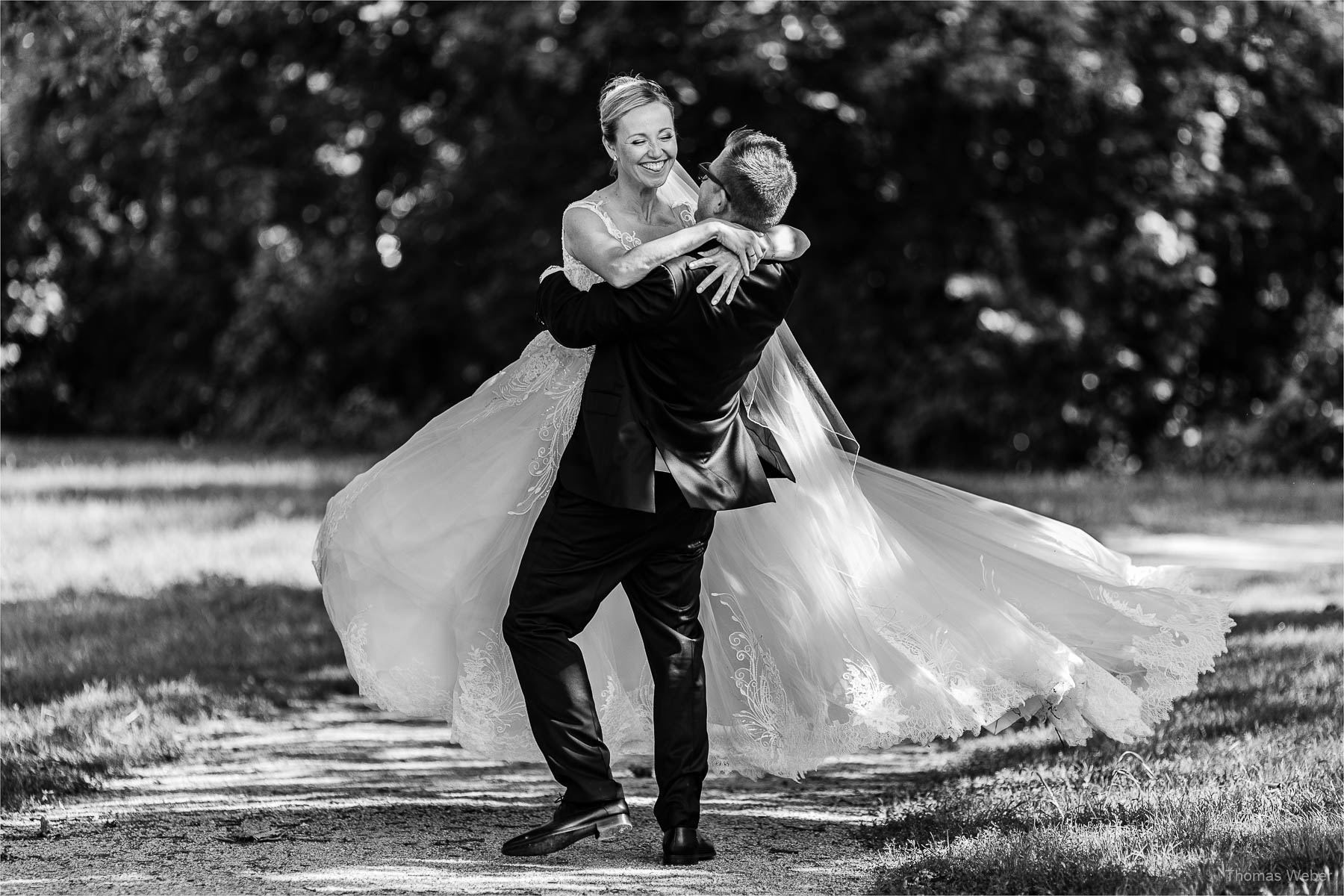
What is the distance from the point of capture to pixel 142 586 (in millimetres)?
8500

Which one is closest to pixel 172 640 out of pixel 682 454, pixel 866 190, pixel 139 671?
pixel 139 671

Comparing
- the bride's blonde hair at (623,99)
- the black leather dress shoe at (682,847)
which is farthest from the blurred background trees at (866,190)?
the black leather dress shoe at (682,847)

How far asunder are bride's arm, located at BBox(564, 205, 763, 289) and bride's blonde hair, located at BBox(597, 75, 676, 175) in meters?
0.33

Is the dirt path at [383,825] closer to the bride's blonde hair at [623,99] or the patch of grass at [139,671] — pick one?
the patch of grass at [139,671]

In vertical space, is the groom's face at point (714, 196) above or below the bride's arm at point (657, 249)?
above

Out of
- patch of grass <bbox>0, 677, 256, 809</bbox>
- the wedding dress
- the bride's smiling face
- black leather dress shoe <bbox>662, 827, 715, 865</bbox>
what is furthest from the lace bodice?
patch of grass <bbox>0, 677, 256, 809</bbox>

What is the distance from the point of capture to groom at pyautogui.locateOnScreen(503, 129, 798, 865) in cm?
393

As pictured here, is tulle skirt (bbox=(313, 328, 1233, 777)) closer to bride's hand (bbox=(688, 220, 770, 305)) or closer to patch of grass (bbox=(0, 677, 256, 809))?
bride's hand (bbox=(688, 220, 770, 305))

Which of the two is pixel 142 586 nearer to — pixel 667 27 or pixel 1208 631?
pixel 1208 631

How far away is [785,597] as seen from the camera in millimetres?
4574

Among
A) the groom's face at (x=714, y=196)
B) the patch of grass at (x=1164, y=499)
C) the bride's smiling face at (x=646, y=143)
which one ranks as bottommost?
the patch of grass at (x=1164, y=499)

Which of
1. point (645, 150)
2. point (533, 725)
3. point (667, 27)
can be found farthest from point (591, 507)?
point (667, 27)

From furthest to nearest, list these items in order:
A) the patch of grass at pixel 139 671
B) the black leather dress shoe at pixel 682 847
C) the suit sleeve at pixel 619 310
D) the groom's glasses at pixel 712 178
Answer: the patch of grass at pixel 139 671
the black leather dress shoe at pixel 682 847
the groom's glasses at pixel 712 178
the suit sleeve at pixel 619 310

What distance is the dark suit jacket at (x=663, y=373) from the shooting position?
3869 mm
